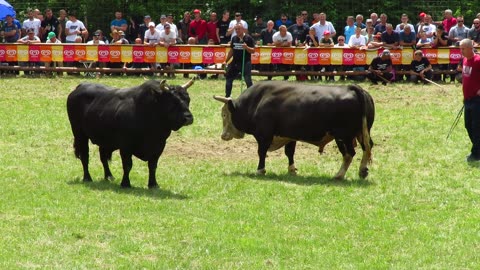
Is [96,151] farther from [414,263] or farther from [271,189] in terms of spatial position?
[414,263]

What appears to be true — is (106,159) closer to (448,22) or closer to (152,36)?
(152,36)

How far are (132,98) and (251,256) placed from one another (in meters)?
4.47

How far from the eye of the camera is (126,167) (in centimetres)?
1426

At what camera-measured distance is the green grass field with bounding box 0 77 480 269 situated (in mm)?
10664

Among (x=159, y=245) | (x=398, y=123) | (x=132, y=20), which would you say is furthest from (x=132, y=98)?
(x=132, y=20)

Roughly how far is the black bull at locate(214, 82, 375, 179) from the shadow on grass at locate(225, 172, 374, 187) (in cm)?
15

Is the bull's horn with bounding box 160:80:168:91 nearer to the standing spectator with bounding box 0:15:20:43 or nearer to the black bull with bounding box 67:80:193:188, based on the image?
the black bull with bounding box 67:80:193:188

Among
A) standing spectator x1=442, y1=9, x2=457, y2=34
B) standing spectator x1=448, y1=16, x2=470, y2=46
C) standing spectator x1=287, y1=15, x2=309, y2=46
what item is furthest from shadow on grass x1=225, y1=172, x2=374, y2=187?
standing spectator x1=442, y1=9, x2=457, y2=34

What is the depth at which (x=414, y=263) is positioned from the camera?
1049 centimetres

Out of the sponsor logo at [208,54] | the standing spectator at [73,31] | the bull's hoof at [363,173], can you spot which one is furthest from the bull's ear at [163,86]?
the standing spectator at [73,31]

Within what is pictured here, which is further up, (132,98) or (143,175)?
(132,98)

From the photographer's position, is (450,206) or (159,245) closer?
(159,245)

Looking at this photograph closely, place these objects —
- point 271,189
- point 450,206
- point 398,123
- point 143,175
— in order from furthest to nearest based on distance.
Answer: point 398,123 → point 143,175 → point 271,189 → point 450,206

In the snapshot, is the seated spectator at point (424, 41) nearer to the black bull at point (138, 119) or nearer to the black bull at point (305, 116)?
the black bull at point (305, 116)
